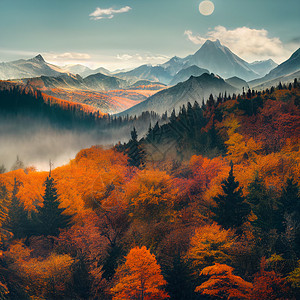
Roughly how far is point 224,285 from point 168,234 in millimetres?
17332

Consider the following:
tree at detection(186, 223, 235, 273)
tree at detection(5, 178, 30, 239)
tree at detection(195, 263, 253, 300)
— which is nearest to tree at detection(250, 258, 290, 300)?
tree at detection(195, 263, 253, 300)

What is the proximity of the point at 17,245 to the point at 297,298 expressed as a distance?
187 ft

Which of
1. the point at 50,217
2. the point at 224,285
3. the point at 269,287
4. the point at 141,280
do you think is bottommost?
the point at 141,280

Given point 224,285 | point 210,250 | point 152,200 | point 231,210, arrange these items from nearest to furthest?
point 224,285 < point 210,250 < point 231,210 < point 152,200

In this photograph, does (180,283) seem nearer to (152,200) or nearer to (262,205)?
(152,200)

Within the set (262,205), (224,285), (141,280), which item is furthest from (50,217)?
(262,205)

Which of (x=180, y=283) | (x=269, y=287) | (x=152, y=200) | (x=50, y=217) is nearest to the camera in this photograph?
(x=269, y=287)

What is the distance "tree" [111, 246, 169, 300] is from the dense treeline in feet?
0.52

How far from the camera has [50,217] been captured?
61625 millimetres

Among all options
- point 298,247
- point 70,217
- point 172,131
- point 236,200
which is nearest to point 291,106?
point 172,131

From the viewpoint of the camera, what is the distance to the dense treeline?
123 feet

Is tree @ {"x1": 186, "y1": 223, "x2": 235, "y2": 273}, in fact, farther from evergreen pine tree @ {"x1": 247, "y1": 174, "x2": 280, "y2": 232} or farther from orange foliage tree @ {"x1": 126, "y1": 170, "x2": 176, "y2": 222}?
orange foliage tree @ {"x1": 126, "y1": 170, "x2": 176, "y2": 222}

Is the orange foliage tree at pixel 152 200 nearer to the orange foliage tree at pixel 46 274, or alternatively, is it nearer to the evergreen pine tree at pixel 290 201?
the orange foliage tree at pixel 46 274

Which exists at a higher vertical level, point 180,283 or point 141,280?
point 180,283
